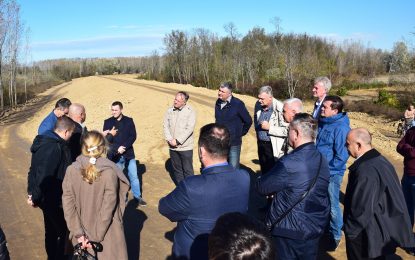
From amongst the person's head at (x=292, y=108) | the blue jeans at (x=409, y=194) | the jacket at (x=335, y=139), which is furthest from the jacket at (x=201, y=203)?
the blue jeans at (x=409, y=194)

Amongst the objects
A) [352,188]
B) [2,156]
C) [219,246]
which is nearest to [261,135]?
[352,188]

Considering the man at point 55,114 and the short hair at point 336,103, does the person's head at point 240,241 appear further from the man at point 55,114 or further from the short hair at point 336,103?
the man at point 55,114

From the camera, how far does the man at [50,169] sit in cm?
429

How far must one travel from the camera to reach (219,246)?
1.70m

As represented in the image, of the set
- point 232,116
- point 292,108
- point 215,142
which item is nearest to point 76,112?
point 232,116

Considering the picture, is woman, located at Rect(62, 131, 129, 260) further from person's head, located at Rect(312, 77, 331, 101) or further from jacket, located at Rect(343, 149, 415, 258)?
person's head, located at Rect(312, 77, 331, 101)

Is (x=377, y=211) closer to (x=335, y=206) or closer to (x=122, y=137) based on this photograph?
(x=335, y=206)

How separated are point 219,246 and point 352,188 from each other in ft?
7.49

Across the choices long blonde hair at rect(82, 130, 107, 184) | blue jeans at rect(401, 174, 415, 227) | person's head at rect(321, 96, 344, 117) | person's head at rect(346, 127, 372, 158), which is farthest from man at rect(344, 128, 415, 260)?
long blonde hair at rect(82, 130, 107, 184)

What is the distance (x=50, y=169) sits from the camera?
430 cm

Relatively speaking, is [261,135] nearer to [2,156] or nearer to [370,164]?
[370,164]

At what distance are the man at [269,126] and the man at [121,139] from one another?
2285mm

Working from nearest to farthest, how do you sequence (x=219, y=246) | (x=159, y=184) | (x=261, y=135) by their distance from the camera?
1. (x=219, y=246)
2. (x=261, y=135)
3. (x=159, y=184)

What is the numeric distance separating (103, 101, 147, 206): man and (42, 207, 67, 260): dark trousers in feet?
7.49
